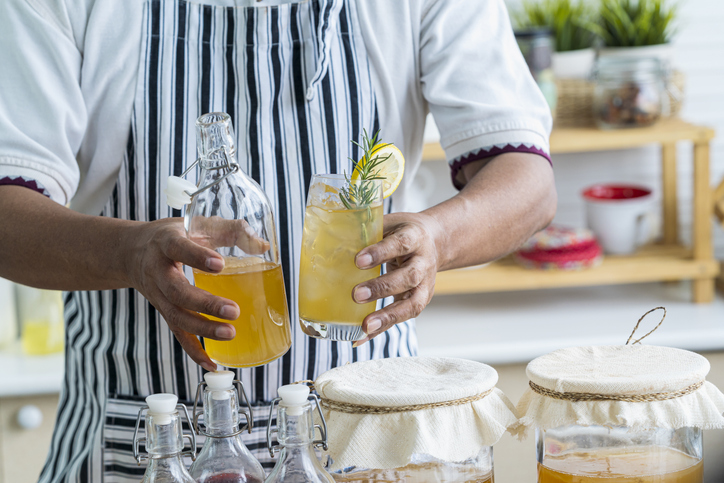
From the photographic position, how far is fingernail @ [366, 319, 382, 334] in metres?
0.79

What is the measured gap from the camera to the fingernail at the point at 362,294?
78 cm

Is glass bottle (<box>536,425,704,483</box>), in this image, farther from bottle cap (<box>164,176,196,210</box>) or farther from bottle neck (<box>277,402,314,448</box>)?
bottle cap (<box>164,176,196,210</box>)

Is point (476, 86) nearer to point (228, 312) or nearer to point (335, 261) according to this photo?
point (335, 261)

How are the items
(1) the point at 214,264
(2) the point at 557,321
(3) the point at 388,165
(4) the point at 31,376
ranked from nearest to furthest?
1. (1) the point at 214,264
2. (3) the point at 388,165
3. (4) the point at 31,376
4. (2) the point at 557,321

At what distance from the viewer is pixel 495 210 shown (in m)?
1.04

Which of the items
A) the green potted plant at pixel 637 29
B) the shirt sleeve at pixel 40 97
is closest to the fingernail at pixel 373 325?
the shirt sleeve at pixel 40 97

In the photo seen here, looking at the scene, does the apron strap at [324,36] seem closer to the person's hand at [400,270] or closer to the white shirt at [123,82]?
the white shirt at [123,82]

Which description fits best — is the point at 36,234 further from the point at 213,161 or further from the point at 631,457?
the point at 631,457

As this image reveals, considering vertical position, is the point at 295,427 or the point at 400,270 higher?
the point at 400,270

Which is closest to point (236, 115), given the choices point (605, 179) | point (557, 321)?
point (557, 321)

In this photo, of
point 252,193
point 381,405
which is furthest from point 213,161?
point 381,405

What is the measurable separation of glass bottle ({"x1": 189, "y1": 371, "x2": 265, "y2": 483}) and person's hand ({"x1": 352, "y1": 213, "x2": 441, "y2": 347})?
0.17 metres

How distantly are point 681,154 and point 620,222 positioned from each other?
0.48 meters

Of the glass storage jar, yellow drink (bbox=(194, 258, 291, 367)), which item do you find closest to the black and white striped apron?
yellow drink (bbox=(194, 258, 291, 367))
